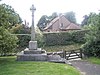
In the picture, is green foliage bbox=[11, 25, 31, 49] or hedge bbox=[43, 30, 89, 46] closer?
green foliage bbox=[11, 25, 31, 49]

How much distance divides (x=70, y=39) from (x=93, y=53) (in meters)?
14.0

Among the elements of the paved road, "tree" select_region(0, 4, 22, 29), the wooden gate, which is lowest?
the paved road

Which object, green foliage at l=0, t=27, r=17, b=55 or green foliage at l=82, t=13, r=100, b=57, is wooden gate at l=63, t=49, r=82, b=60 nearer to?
green foliage at l=82, t=13, r=100, b=57

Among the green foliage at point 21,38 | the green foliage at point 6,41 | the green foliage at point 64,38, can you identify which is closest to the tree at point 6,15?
the green foliage at point 6,41

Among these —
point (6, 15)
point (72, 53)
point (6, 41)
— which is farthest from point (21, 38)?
point (6, 15)

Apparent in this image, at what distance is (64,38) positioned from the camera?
4262cm

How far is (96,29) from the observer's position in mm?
28625

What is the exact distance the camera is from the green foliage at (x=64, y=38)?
4212 cm

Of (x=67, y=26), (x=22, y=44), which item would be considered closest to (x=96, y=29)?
(x=22, y=44)

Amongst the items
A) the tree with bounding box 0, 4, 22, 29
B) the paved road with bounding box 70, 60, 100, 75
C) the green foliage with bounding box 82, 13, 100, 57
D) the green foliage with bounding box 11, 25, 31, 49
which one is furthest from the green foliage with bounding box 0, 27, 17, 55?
the green foliage with bounding box 11, 25, 31, 49

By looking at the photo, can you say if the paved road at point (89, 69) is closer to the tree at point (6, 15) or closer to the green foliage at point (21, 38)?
the tree at point (6, 15)

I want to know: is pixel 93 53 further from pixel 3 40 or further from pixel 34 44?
pixel 3 40

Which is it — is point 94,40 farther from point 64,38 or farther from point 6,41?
point 64,38

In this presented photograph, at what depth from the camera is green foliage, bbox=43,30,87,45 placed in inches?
1658
